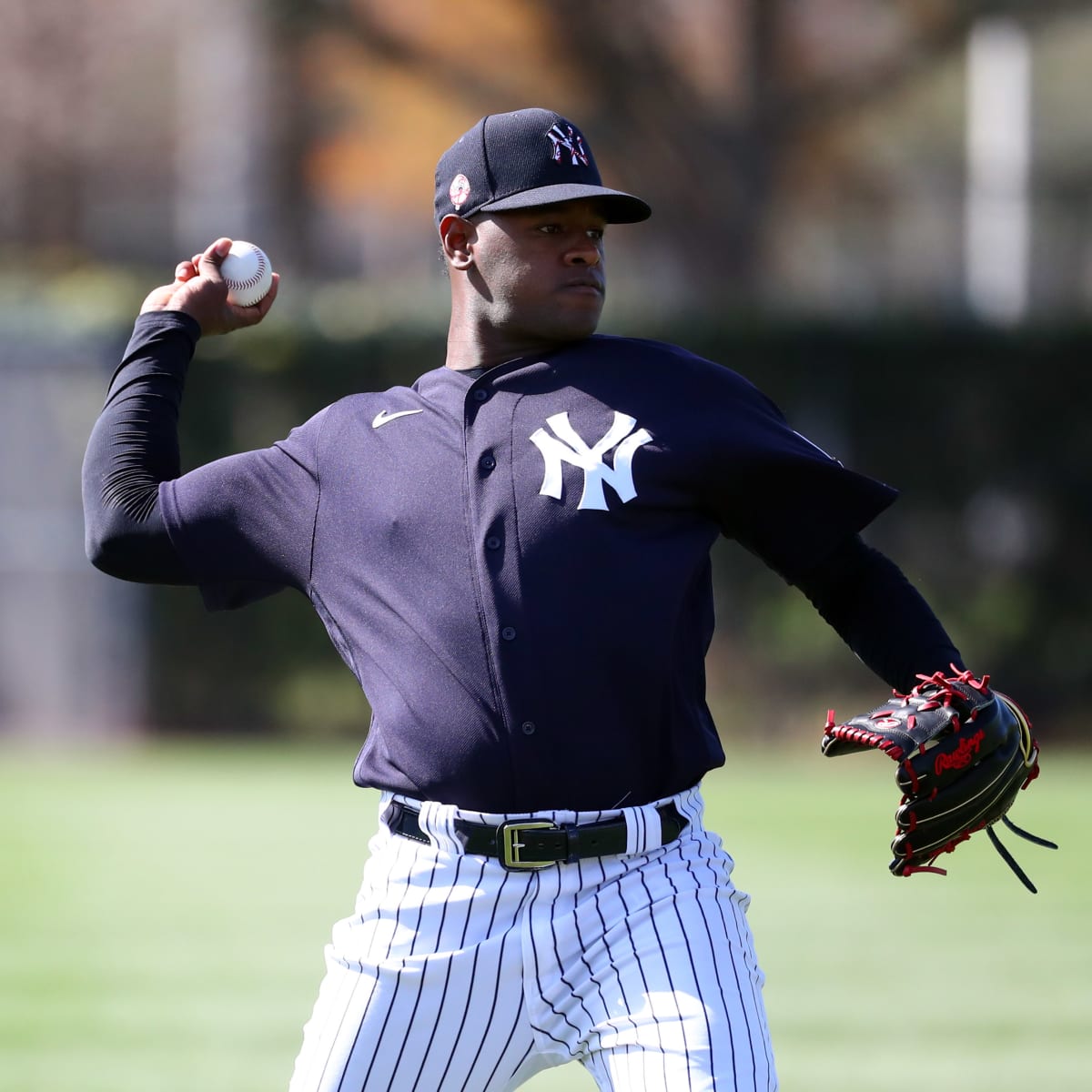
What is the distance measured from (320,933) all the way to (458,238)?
5.17 metres

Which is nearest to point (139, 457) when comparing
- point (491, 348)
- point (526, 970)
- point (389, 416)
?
point (389, 416)

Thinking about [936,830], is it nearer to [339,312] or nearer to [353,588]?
[353,588]

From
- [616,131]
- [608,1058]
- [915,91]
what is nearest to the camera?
[608,1058]

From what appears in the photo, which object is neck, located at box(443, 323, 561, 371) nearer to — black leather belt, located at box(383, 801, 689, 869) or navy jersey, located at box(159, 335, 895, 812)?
navy jersey, located at box(159, 335, 895, 812)

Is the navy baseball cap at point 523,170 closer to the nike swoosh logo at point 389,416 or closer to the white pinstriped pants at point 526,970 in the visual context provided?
the nike swoosh logo at point 389,416

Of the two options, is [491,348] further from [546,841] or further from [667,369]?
[546,841]

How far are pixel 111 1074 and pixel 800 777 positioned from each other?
838 cm

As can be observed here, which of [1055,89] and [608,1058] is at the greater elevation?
[1055,89]

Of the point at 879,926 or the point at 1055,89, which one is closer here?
the point at 879,926

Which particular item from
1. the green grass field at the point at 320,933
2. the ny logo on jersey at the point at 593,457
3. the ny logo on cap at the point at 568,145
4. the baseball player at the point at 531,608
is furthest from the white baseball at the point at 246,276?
the green grass field at the point at 320,933

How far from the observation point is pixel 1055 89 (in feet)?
92.1

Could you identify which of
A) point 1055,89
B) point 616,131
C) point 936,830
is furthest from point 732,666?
point 1055,89

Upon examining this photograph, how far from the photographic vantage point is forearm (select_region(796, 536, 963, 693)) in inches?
135

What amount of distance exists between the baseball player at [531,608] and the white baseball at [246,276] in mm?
401
